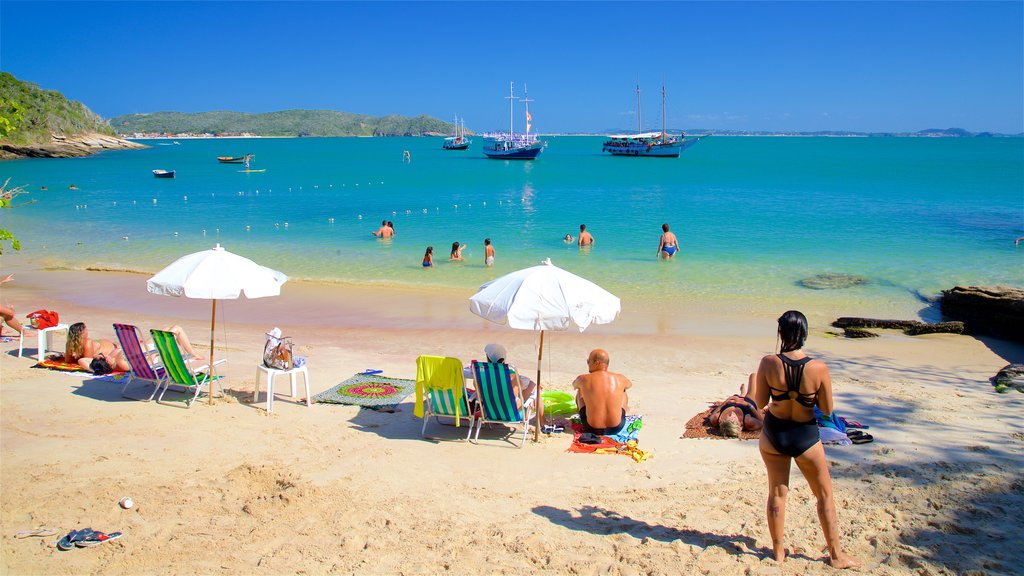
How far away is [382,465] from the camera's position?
20.2 feet

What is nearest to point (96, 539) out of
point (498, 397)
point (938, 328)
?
point (498, 397)

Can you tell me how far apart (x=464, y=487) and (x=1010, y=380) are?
23.5 ft

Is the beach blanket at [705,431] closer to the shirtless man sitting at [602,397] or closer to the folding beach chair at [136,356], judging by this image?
the shirtless man sitting at [602,397]

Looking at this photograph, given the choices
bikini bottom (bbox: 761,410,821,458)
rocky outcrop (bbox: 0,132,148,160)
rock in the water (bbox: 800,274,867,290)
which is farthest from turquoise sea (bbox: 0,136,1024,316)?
rocky outcrop (bbox: 0,132,148,160)

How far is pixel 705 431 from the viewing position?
6980mm

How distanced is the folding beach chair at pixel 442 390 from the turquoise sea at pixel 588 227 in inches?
379

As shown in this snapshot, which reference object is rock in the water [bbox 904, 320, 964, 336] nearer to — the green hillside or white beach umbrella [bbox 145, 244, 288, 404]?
white beach umbrella [bbox 145, 244, 288, 404]

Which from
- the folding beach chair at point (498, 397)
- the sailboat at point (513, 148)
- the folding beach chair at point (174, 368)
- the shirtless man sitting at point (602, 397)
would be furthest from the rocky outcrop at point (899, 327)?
the sailboat at point (513, 148)

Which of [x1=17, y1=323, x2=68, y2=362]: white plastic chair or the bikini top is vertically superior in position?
the bikini top

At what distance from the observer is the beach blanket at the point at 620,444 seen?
6.42 m

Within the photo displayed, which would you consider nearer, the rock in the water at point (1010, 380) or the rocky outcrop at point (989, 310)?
the rock in the water at point (1010, 380)

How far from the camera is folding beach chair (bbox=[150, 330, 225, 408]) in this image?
7547mm

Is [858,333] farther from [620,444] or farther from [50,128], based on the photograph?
[50,128]

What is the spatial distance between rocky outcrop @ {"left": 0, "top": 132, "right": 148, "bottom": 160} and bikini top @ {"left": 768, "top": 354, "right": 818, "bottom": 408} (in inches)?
3388
